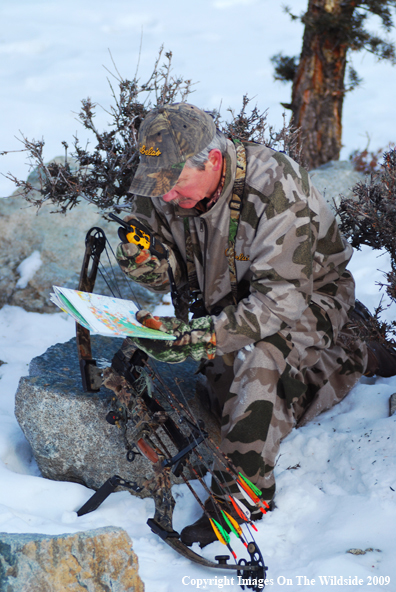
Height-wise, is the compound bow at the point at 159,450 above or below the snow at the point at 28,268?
below

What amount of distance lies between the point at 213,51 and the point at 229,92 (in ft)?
7.16

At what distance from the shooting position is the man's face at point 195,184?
2.46m

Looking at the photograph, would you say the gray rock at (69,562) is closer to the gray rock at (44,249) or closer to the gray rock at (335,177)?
the gray rock at (44,249)

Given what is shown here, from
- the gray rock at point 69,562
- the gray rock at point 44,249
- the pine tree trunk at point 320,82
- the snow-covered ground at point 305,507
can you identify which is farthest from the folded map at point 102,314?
the pine tree trunk at point 320,82

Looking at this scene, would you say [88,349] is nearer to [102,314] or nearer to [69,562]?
[102,314]

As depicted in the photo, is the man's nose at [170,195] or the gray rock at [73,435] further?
the gray rock at [73,435]

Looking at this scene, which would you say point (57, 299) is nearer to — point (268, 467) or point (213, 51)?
point (268, 467)

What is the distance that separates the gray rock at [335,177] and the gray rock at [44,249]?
9.21ft

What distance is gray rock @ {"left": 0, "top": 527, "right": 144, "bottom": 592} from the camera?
1.85 meters

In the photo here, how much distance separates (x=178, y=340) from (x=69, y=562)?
0.95 meters

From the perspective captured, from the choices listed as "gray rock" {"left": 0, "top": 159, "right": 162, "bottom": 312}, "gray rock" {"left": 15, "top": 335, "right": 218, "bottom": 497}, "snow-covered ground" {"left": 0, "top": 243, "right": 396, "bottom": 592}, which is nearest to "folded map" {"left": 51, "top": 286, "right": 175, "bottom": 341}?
"gray rock" {"left": 15, "top": 335, "right": 218, "bottom": 497}

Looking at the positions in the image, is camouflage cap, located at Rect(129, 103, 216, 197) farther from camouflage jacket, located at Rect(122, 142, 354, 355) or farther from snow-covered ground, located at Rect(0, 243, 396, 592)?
snow-covered ground, located at Rect(0, 243, 396, 592)

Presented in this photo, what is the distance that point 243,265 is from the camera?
2.76 meters

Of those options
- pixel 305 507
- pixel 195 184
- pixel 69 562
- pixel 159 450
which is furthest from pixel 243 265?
pixel 69 562
